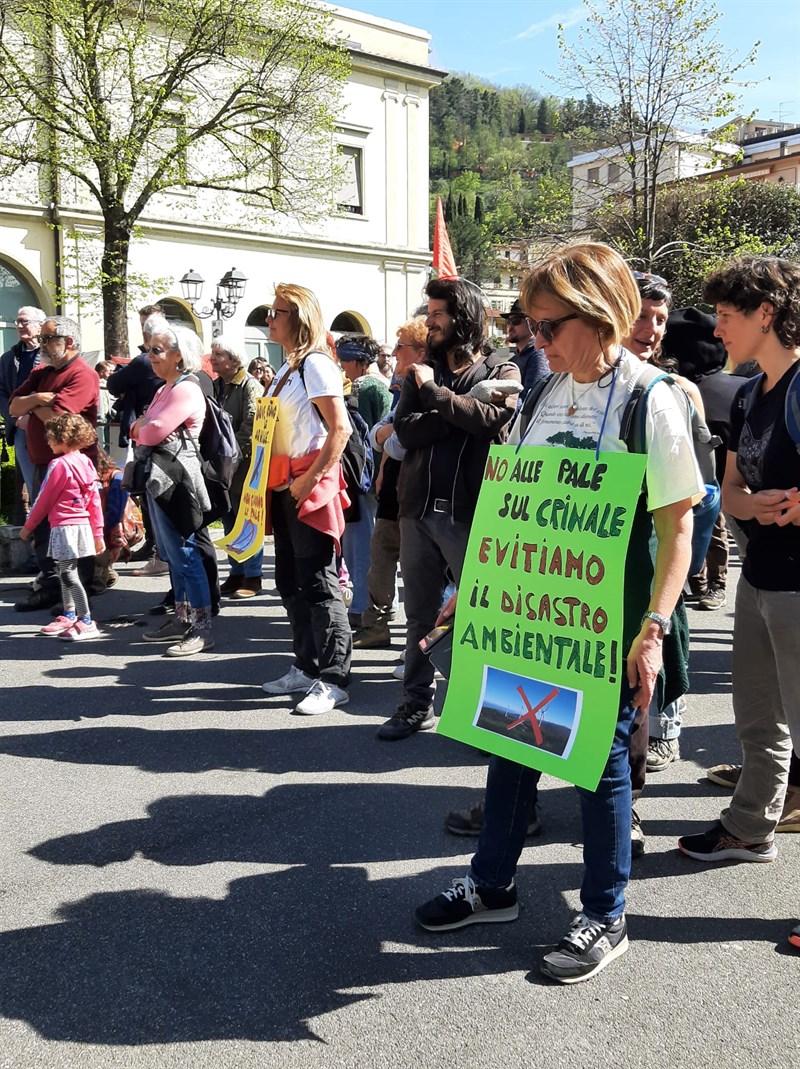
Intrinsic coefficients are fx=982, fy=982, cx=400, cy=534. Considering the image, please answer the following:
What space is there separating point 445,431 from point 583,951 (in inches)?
88.3

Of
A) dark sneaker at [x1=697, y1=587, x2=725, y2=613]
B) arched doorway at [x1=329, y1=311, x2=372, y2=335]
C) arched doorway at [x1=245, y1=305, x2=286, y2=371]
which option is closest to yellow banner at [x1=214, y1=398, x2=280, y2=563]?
dark sneaker at [x1=697, y1=587, x2=725, y2=613]

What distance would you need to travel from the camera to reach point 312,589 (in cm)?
511

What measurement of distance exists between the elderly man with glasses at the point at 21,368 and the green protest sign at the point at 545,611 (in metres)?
6.63

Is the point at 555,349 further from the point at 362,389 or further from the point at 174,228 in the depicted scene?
the point at 174,228

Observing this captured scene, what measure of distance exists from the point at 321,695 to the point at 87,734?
1.17 m

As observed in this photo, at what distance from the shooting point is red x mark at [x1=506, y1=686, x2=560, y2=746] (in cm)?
260

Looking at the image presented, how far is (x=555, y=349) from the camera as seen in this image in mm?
2652

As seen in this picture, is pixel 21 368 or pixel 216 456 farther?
pixel 21 368

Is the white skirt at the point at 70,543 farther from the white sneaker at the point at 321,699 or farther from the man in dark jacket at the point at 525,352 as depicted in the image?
the man in dark jacket at the point at 525,352

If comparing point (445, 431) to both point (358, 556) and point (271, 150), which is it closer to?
point (358, 556)

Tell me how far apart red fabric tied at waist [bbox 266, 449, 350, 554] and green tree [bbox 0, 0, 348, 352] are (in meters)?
15.9

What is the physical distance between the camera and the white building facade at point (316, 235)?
901 inches

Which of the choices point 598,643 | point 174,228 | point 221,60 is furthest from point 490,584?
point 174,228

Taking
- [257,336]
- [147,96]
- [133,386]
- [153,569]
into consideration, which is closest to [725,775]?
[153,569]
